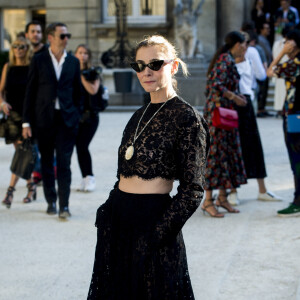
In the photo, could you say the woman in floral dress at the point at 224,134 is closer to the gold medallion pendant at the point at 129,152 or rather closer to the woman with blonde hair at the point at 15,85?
the woman with blonde hair at the point at 15,85

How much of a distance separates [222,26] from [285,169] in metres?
11.3

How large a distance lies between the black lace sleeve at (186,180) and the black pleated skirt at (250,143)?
14.7 ft

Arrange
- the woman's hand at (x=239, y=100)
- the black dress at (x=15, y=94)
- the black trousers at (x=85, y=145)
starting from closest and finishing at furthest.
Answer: the woman's hand at (x=239, y=100)
the black dress at (x=15, y=94)
the black trousers at (x=85, y=145)

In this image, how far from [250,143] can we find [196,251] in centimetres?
213

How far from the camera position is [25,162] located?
316 inches

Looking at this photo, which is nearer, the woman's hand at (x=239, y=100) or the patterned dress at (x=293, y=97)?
the patterned dress at (x=293, y=97)

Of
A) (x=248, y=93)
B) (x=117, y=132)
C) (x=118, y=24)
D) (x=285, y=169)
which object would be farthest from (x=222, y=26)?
(x=248, y=93)

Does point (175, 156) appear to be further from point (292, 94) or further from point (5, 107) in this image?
point (5, 107)

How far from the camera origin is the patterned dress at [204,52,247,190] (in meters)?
7.30

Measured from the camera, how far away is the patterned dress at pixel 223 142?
7.30 metres

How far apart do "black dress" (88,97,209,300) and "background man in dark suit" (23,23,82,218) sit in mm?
3841

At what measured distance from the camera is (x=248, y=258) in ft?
19.0

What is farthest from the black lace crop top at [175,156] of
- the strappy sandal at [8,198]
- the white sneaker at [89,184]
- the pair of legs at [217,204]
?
the white sneaker at [89,184]

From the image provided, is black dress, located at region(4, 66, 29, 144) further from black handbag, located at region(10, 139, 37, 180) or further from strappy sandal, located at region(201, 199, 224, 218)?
strappy sandal, located at region(201, 199, 224, 218)
